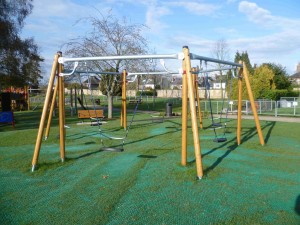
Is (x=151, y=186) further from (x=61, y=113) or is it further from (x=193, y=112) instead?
(x=61, y=113)

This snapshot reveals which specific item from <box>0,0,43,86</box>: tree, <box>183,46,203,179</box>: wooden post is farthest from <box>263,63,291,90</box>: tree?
<box>183,46,203,179</box>: wooden post

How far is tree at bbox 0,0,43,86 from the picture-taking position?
2195 centimetres

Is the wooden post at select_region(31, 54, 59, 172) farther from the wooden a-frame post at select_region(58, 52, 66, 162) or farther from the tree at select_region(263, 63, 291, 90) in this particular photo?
the tree at select_region(263, 63, 291, 90)

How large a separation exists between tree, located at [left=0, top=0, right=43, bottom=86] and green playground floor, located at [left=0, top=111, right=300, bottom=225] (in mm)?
16152

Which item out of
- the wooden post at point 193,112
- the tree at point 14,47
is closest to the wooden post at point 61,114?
the wooden post at point 193,112

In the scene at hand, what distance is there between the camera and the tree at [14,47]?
2195 cm

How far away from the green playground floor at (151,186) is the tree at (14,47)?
16.2m

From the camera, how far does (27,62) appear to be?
26.2 m

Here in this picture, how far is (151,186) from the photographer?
508 cm

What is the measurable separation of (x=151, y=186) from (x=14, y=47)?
22.0m

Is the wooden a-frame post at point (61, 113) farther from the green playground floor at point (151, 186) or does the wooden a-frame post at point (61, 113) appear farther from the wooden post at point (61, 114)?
the green playground floor at point (151, 186)

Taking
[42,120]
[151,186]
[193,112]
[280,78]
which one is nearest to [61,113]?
[42,120]

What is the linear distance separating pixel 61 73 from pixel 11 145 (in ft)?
12.1

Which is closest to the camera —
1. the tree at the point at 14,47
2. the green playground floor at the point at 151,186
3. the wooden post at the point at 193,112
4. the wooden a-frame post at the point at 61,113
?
the green playground floor at the point at 151,186
